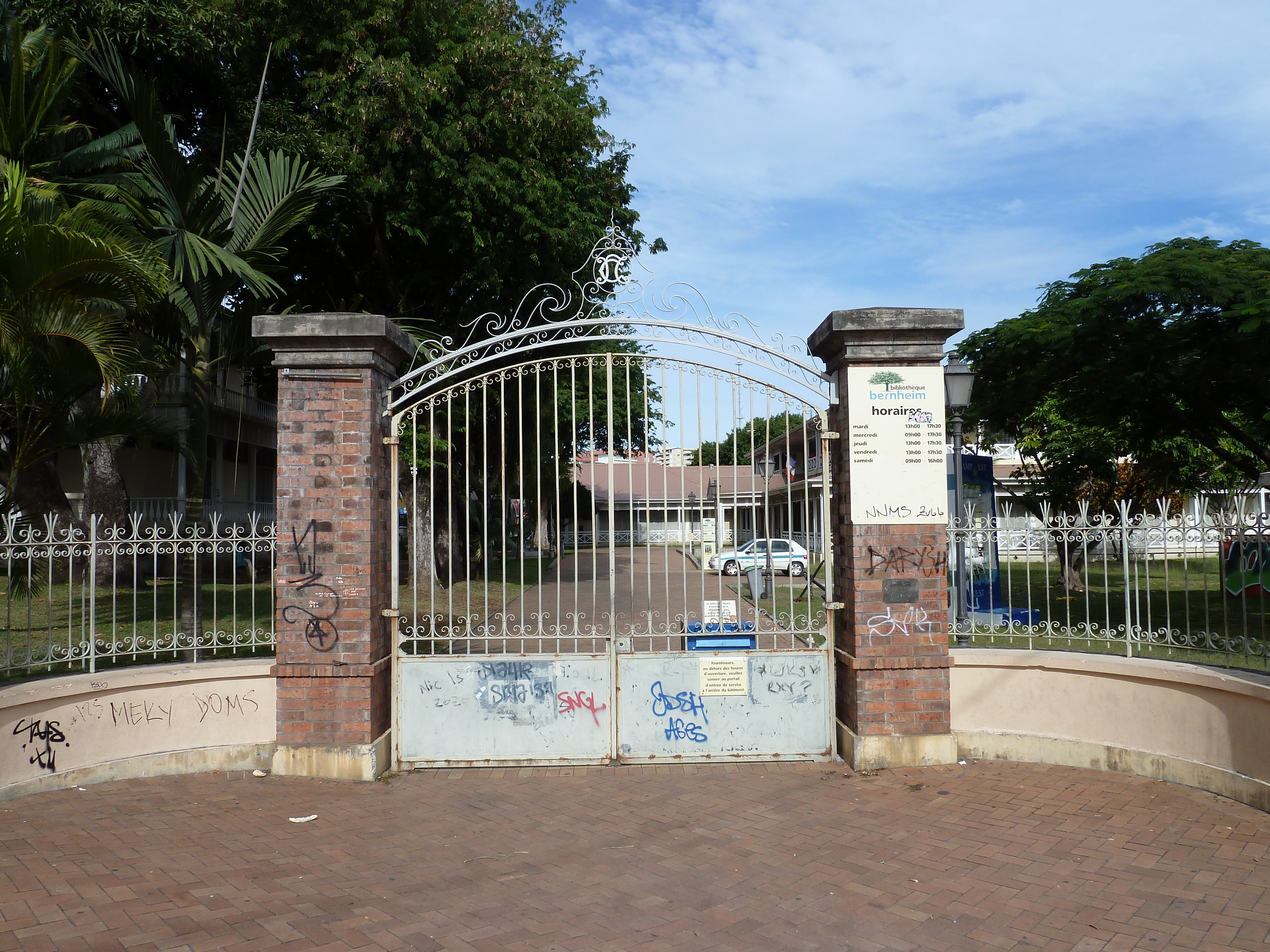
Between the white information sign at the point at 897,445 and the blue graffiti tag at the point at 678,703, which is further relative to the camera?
the blue graffiti tag at the point at 678,703

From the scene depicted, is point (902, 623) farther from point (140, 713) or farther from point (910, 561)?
point (140, 713)

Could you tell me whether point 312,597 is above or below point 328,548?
below

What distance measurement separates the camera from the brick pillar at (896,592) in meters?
6.49

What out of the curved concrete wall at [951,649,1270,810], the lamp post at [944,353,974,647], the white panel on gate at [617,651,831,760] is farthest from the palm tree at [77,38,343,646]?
the curved concrete wall at [951,649,1270,810]

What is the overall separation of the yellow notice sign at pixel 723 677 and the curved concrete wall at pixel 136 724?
3.31m

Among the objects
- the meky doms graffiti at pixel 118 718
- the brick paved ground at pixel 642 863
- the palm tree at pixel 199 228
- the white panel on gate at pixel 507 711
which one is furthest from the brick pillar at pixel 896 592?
the palm tree at pixel 199 228

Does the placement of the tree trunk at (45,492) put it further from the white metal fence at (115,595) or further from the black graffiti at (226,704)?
the black graffiti at (226,704)

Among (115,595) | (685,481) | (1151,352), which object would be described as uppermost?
(1151,352)

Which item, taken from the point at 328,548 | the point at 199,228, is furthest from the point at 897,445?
the point at 199,228

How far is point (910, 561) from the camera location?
6.56m

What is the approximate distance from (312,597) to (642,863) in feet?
10.5

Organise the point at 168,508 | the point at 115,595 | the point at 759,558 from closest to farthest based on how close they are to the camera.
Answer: the point at 115,595 < the point at 759,558 < the point at 168,508

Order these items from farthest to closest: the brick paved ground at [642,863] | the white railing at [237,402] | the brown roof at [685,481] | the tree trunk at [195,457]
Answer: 1. the white railing at [237,402]
2. the tree trunk at [195,457]
3. the brown roof at [685,481]
4. the brick paved ground at [642,863]

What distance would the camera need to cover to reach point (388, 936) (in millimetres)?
3990
